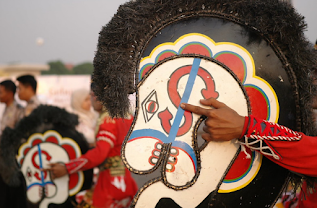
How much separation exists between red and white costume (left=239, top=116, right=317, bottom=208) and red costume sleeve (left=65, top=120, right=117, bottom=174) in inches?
74.4

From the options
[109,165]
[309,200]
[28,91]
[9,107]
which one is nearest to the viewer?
[309,200]

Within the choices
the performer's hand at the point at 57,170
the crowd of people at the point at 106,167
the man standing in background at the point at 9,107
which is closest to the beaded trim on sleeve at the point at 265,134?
the crowd of people at the point at 106,167

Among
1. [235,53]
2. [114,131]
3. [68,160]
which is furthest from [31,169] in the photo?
[235,53]

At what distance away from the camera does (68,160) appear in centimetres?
319

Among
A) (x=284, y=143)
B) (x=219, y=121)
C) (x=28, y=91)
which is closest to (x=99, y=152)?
(x=219, y=121)

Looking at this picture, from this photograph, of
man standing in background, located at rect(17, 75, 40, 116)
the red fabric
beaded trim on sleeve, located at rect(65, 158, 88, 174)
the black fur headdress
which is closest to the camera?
the black fur headdress

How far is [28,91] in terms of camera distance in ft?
15.6

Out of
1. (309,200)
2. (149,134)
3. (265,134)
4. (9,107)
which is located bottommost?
(9,107)

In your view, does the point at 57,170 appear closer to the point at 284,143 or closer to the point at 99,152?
the point at 99,152

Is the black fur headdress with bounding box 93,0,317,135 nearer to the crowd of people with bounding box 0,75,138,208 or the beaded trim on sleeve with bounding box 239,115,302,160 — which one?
the beaded trim on sleeve with bounding box 239,115,302,160

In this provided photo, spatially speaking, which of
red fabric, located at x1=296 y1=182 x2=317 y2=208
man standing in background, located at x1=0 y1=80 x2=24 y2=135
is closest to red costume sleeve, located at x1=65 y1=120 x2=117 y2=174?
red fabric, located at x1=296 y1=182 x2=317 y2=208

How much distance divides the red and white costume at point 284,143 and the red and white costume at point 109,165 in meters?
1.82

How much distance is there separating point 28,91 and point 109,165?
2.18 metres

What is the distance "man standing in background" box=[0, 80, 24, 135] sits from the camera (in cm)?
470
